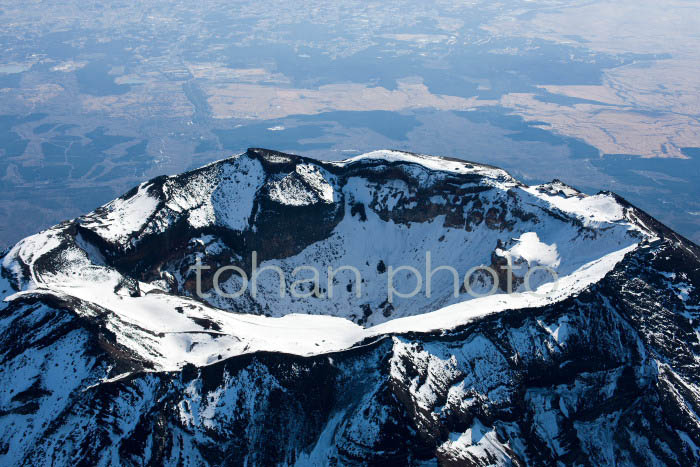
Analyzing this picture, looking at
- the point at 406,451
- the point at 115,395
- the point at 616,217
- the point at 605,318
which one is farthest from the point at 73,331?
the point at 616,217

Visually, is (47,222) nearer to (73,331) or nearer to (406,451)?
(73,331)

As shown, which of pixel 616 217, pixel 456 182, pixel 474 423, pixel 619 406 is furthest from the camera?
pixel 456 182

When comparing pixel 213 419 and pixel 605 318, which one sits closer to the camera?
pixel 213 419

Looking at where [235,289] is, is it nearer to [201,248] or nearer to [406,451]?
[201,248]

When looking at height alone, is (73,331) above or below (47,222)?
above

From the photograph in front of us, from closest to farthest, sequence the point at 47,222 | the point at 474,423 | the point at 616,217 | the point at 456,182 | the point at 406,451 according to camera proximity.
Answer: the point at 406,451 → the point at 474,423 → the point at 616,217 → the point at 456,182 → the point at 47,222

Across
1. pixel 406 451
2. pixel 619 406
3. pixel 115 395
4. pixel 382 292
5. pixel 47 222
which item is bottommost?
pixel 47 222

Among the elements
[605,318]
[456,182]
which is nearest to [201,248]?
[456,182]
